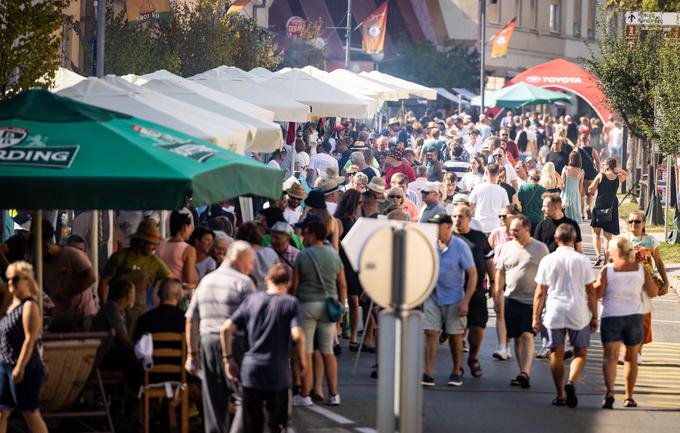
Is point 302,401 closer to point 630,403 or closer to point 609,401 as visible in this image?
point 609,401

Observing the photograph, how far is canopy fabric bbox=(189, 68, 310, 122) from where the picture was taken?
2102 centimetres

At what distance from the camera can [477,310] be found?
14.6 meters

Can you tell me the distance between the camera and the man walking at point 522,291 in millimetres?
14234

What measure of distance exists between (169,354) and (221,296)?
943 mm

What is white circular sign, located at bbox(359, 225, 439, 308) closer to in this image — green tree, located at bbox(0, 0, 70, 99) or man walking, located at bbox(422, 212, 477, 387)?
man walking, located at bbox(422, 212, 477, 387)

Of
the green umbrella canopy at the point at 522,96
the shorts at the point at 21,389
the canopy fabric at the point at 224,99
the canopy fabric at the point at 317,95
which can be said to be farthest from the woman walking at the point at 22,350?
the green umbrella canopy at the point at 522,96

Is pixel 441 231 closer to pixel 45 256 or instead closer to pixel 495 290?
pixel 495 290

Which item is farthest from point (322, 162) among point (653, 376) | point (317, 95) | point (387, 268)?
point (387, 268)

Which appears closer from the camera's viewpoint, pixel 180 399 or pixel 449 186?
pixel 180 399

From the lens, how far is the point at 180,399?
1140 centimetres

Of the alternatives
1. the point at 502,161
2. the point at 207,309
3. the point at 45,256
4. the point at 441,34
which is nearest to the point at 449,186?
the point at 502,161

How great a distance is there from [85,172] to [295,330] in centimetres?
183

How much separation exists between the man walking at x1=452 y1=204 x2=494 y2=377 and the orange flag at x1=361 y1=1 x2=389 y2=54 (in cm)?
3720

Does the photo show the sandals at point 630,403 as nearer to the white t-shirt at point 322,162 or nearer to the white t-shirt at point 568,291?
the white t-shirt at point 568,291
